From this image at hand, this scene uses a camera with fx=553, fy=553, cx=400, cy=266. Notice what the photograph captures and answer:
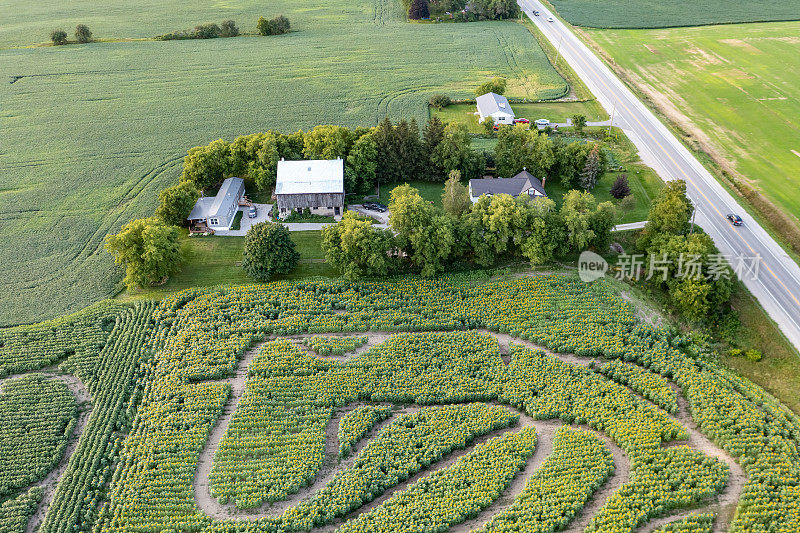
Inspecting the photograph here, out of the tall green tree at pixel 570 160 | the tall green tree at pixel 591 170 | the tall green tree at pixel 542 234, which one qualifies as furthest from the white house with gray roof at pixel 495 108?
the tall green tree at pixel 542 234

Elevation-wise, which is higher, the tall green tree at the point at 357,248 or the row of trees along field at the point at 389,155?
the row of trees along field at the point at 389,155

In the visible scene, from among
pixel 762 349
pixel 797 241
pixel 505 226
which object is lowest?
pixel 762 349

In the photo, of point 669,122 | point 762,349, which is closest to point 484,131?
point 669,122

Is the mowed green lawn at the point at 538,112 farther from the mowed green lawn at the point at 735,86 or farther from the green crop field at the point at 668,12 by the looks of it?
the green crop field at the point at 668,12

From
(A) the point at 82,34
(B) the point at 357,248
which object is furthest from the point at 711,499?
(A) the point at 82,34

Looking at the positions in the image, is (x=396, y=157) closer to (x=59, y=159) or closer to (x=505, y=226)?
(x=505, y=226)
